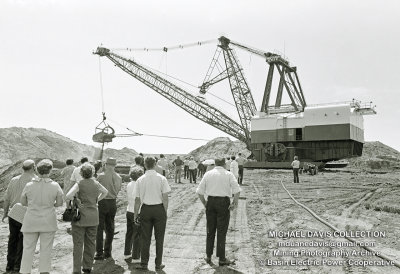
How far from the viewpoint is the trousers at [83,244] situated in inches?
202

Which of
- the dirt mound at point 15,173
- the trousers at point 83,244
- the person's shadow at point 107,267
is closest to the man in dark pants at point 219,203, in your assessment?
the person's shadow at point 107,267

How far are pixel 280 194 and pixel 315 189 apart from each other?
8.04ft

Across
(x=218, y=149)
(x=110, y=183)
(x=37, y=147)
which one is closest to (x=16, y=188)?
(x=110, y=183)

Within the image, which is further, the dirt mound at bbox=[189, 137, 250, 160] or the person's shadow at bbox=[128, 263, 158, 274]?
the dirt mound at bbox=[189, 137, 250, 160]

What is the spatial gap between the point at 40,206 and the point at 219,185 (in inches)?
109

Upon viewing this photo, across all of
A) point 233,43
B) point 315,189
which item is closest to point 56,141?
point 233,43

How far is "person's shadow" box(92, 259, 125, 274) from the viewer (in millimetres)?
5516

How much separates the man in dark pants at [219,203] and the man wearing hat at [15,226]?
9.34ft

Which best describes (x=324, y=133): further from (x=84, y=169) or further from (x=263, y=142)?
(x=84, y=169)

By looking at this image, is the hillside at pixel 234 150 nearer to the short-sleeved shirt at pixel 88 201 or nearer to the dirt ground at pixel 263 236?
the dirt ground at pixel 263 236

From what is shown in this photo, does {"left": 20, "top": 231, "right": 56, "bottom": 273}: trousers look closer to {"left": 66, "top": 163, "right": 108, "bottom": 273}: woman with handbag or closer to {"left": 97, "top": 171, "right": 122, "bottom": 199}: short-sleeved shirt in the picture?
{"left": 66, "top": 163, "right": 108, "bottom": 273}: woman with handbag

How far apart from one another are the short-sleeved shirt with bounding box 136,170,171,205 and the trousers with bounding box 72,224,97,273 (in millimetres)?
857

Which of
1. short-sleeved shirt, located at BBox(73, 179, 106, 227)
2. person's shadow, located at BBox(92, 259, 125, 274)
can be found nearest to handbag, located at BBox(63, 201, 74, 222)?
short-sleeved shirt, located at BBox(73, 179, 106, 227)

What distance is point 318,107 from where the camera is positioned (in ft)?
95.2
